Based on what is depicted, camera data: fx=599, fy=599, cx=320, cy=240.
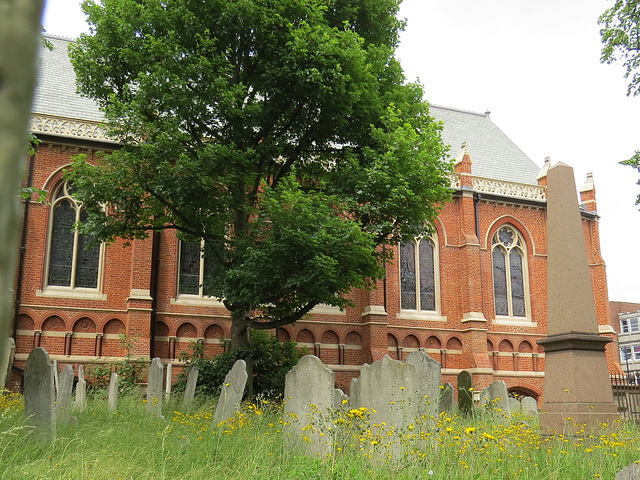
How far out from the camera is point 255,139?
1409cm

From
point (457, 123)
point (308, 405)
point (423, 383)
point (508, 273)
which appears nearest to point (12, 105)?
point (423, 383)

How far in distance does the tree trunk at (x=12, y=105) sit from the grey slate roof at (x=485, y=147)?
2716 cm

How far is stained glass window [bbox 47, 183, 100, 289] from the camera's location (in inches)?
731

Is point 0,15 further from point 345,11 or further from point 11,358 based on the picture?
point 11,358

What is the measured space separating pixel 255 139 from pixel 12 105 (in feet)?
44.8

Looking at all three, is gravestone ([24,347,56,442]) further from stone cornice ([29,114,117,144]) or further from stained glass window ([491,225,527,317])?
stained glass window ([491,225,527,317])

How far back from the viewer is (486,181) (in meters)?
→ 24.8

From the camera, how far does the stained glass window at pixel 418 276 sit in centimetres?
2297

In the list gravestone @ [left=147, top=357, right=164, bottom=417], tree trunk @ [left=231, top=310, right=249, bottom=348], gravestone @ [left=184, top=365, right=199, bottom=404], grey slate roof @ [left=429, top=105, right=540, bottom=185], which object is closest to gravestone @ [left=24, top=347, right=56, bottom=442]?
gravestone @ [left=147, top=357, right=164, bottom=417]

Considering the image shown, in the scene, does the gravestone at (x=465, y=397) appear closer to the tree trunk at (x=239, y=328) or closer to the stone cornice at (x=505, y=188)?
the tree trunk at (x=239, y=328)

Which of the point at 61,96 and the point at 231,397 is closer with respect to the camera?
the point at 231,397

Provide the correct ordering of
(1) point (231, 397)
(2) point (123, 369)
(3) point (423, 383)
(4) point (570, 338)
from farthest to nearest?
(2) point (123, 369) → (4) point (570, 338) → (1) point (231, 397) → (3) point (423, 383)

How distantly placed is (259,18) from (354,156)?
357 cm

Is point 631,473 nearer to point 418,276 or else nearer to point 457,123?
point 418,276
